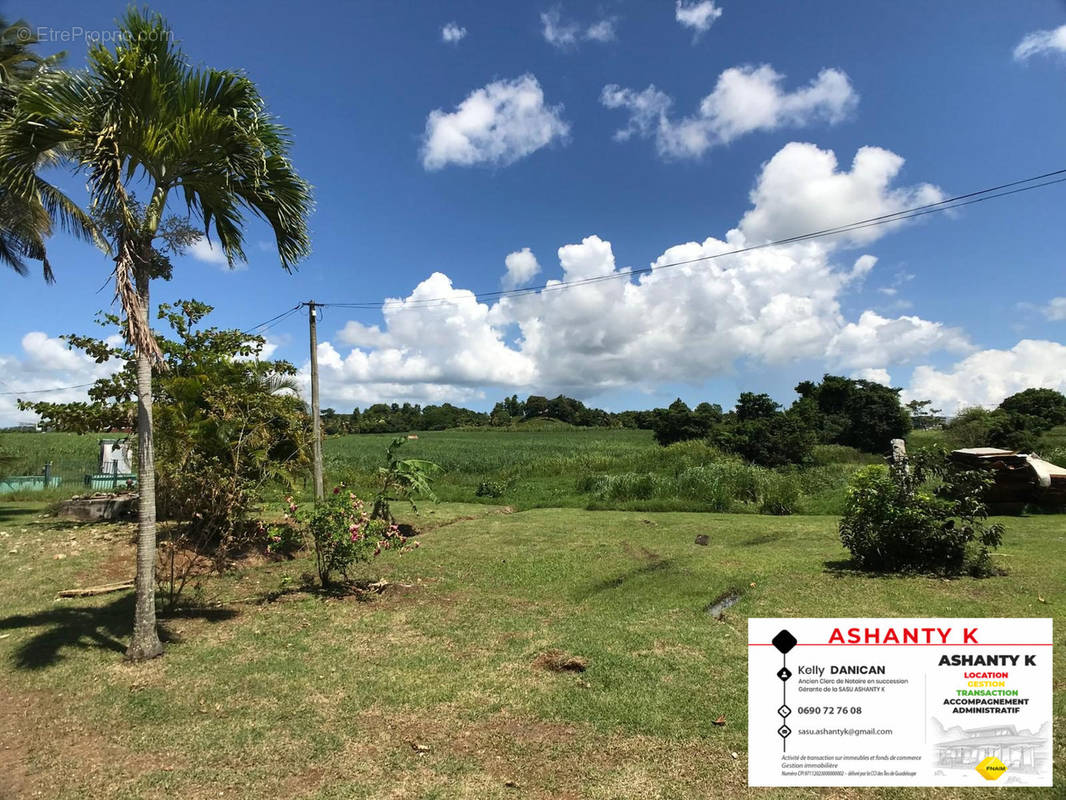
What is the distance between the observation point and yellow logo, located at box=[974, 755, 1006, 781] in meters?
3.25

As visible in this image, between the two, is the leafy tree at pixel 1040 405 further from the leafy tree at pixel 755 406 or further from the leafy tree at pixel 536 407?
the leafy tree at pixel 536 407

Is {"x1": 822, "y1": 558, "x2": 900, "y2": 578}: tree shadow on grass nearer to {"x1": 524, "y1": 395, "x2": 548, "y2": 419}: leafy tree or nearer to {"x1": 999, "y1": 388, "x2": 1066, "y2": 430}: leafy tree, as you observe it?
{"x1": 999, "y1": 388, "x2": 1066, "y2": 430}: leafy tree

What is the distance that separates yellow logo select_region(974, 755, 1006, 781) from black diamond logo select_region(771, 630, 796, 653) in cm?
108

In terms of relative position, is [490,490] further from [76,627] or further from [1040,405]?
[1040,405]

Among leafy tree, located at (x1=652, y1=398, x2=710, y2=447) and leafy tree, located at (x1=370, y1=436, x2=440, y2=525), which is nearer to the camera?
leafy tree, located at (x1=370, y1=436, x2=440, y2=525)

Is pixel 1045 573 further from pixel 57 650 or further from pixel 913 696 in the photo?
pixel 57 650

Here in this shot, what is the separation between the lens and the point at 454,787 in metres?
3.26

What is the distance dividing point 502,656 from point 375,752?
5.98ft

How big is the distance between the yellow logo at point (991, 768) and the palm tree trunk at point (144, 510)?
6.19 meters

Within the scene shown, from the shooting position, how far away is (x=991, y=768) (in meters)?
3.28

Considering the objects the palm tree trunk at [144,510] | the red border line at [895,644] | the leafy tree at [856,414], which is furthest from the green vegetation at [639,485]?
the leafy tree at [856,414]

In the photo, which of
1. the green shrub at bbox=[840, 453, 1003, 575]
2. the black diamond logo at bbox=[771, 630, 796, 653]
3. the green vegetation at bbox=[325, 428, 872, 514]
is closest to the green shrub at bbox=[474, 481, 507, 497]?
the green vegetation at bbox=[325, 428, 872, 514]

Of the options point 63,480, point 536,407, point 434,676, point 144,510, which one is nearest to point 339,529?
point 144,510

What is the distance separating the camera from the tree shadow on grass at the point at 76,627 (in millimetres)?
5418
